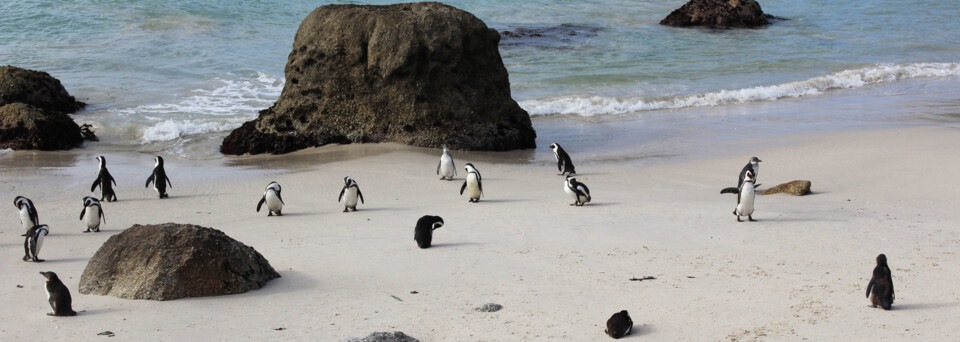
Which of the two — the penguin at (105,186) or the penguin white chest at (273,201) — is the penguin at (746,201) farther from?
the penguin at (105,186)

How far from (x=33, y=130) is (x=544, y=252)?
9.57 meters

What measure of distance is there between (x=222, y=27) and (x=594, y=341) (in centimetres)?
2389

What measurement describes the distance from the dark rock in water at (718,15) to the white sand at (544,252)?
19166mm

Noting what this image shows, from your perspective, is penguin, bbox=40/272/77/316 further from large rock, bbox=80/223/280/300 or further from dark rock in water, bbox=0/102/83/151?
dark rock in water, bbox=0/102/83/151

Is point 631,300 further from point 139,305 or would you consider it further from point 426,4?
point 426,4

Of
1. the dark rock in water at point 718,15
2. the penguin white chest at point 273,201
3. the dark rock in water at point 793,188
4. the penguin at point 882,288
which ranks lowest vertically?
the dark rock in water at point 793,188

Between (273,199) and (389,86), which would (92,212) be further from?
(389,86)

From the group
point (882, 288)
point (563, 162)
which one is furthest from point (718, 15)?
point (882, 288)

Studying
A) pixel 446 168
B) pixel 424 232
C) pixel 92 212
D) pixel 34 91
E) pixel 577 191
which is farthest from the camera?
pixel 34 91

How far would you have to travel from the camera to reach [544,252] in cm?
752

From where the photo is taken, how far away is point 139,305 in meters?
6.10

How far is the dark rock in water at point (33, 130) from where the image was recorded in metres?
13.8

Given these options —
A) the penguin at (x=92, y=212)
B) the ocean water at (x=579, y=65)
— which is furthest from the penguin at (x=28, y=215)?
the ocean water at (x=579, y=65)

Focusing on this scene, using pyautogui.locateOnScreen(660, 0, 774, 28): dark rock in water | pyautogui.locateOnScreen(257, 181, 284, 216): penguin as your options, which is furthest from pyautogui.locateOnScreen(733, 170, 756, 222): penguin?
pyautogui.locateOnScreen(660, 0, 774, 28): dark rock in water
